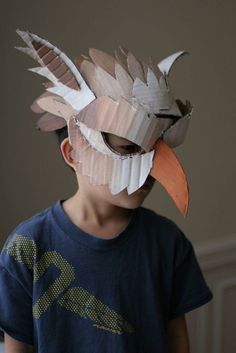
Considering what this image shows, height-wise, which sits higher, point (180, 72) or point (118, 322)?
point (180, 72)

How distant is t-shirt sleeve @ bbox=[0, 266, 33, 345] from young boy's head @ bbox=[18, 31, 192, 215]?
0.18 meters

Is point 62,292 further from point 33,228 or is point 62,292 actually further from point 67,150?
point 67,150

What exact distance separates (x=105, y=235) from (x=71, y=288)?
0.09 m

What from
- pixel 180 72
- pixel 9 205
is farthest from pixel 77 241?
pixel 180 72

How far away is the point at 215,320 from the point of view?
127 cm

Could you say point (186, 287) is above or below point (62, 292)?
below

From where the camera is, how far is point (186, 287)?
77cm

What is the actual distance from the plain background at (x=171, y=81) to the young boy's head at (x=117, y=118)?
338mm

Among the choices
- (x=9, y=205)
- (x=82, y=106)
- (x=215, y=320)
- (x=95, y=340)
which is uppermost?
(x=82, y=106)

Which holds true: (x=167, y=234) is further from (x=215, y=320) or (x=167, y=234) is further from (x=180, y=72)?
(x=215, y=320)

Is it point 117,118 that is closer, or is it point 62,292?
point 117,118

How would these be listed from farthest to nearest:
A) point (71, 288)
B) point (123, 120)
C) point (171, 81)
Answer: point (171, 81) < point (71, 288) < point (123, 120)

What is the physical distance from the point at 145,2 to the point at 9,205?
1.68ft

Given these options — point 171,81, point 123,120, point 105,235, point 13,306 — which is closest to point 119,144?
point 123,120
